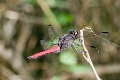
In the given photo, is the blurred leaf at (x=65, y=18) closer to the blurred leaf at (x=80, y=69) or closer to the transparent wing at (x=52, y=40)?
the blurred leaf at (x=80, y=69)

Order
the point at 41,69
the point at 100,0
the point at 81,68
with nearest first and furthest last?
the point at 81,68
the point at 100,0
the point at 41,69

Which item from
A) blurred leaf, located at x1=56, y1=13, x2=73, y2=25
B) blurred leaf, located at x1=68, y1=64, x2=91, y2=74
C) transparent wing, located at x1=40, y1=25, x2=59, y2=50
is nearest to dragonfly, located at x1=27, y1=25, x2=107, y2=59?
transparent wing, located at x1=40, y1=25, x2=59, y2=50

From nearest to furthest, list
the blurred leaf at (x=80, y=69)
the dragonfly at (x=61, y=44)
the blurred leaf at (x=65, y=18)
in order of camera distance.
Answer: the dragonfly at (x=61, y=44) → the blurred leaf at (x=80, y=69) → the blurred leaf at (x=65, y=18)

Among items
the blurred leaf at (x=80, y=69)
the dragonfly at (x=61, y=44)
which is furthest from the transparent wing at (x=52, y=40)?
the blurred leaf at (x=80, y=69)

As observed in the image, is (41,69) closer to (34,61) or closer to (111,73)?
(34,61)

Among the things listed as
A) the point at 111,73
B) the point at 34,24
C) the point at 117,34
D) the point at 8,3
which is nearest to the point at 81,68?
the point at 111,73

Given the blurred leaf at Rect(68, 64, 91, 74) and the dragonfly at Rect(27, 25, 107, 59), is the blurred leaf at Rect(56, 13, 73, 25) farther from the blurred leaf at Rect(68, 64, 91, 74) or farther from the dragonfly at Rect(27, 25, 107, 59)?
the dragonfly at Rect(27, 25, 107, 59)

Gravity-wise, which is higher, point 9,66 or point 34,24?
point 34,24

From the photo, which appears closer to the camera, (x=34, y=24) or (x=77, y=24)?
(x=77, y=24)
